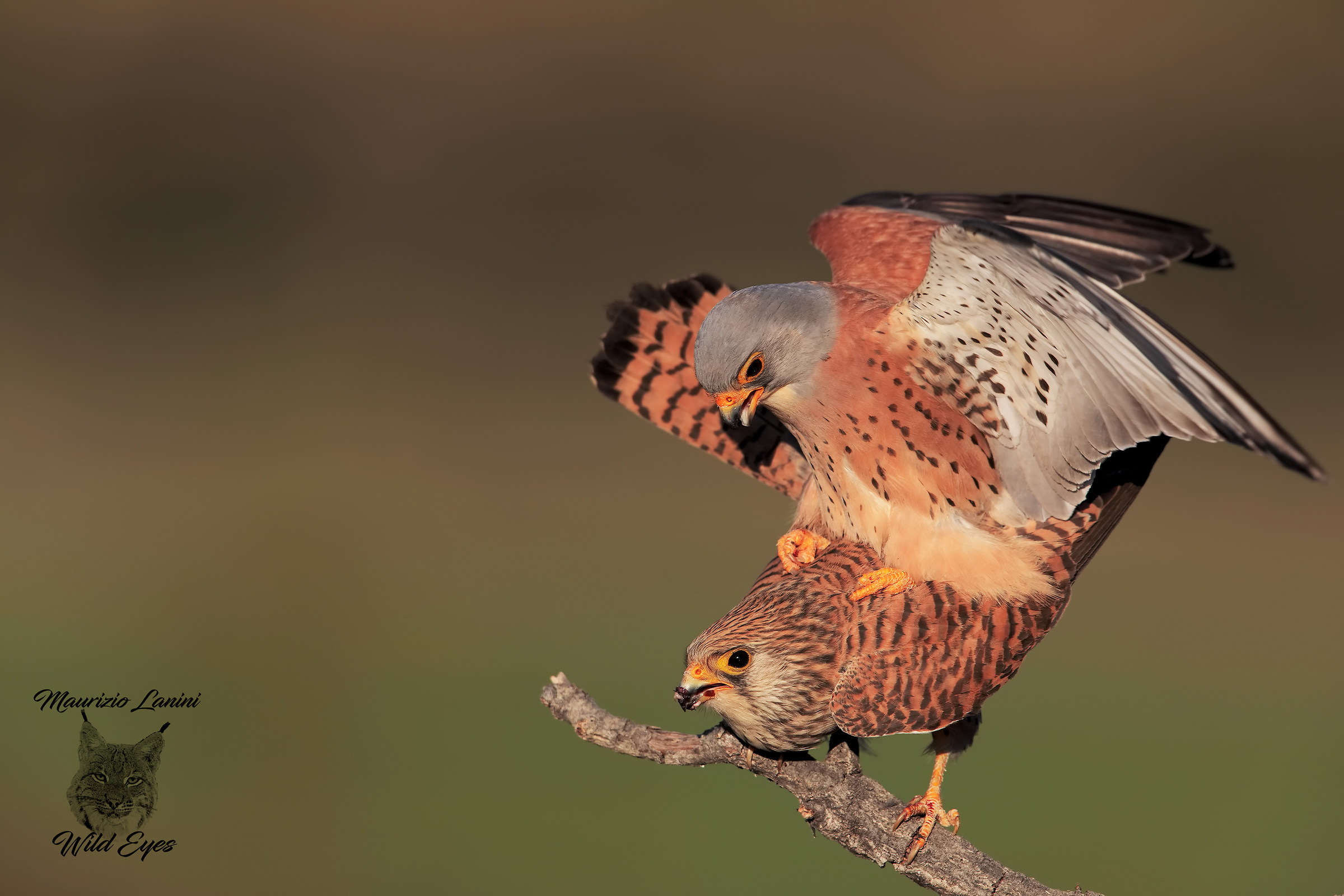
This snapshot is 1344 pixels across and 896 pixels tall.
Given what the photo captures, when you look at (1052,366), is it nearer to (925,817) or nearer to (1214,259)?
(1214,259)

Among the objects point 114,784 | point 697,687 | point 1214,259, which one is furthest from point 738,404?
point 114,784

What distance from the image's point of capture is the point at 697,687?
2.38 metres

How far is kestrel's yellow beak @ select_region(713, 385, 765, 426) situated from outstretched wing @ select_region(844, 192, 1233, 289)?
77 cm

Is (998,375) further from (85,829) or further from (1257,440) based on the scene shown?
(85,829)

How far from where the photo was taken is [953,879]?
2.33 m

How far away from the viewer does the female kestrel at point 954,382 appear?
7.18 ft

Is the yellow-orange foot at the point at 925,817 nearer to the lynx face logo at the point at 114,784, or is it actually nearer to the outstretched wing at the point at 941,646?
the outstretched wing at the point at 941,646

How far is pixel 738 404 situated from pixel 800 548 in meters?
0.60

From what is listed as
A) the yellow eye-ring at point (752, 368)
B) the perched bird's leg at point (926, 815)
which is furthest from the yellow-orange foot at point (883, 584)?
the yellow eye-ring at point (752, 368)

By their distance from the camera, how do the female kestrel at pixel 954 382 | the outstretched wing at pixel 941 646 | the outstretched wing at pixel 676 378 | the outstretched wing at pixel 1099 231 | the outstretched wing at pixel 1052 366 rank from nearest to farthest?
the outstretched wing at pixel 1052 366, the female kestrel at pixel 954 382, the outstretched wing at pixel 941 646, the outstretched wing at pixel 1099 231, the outstretched wing at pixel 676 378

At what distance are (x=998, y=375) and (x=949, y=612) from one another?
0.55 metres

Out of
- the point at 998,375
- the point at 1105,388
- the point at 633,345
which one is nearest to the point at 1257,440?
the point at 1105,388

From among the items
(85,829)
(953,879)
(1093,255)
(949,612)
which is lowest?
(85,829)

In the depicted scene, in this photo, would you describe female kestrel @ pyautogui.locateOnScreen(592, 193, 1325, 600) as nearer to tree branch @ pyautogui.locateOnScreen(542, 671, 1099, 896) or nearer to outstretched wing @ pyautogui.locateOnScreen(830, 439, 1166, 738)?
outstretched wing @ pyautogui.locateOnScreen(830, 439, 1166, 738)
